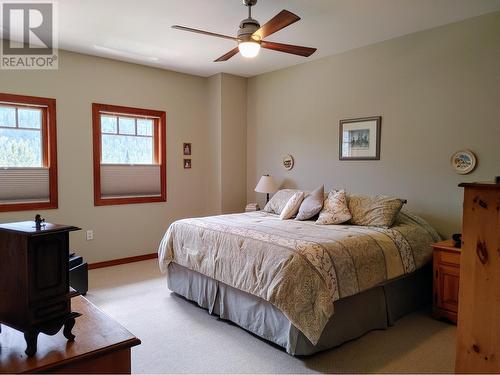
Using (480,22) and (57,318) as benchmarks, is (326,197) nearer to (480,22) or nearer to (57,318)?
(480,22)

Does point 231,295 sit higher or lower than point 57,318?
lower

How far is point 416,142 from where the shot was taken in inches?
145

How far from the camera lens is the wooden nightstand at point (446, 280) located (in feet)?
9.73

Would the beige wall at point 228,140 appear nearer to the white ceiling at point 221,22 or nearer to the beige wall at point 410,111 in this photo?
the beige wall at point 410,111

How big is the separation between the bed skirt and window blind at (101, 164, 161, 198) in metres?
1.70

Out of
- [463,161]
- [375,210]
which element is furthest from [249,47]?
[463,161]

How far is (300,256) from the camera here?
2.44m

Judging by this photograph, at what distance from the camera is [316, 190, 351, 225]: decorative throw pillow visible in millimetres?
3469

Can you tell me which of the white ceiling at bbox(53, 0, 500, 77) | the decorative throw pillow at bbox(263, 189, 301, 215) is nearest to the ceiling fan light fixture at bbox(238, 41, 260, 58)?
the white ceiling at bbox(53, 0, 500, 77)

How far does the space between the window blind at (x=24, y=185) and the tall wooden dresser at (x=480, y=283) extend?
4.29m

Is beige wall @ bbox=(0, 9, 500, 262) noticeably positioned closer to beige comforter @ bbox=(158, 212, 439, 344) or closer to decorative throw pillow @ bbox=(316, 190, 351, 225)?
decorative throw pillow @ bbox=(316, 190, 351, 225)

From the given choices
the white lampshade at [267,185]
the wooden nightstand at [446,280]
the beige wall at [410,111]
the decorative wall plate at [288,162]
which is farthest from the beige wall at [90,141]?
the wooden nightstand at [446,280]

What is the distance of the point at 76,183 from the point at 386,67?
387 cm

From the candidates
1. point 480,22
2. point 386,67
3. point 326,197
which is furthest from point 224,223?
point 480,22
